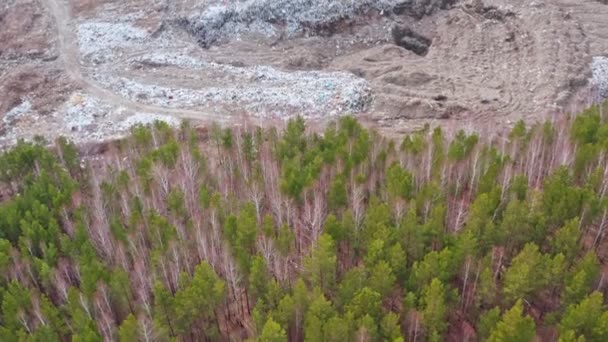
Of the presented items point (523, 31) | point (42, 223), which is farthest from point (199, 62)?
point (523, 31)

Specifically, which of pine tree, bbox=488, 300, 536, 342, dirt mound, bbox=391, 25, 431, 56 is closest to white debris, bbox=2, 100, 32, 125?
dirt mound, bbox=391, 25, 431, 56

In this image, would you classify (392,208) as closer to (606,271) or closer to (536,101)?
(606,271)

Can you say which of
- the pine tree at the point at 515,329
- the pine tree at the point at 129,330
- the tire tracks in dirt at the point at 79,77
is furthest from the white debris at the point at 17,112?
the pine tree at the point at 515,329

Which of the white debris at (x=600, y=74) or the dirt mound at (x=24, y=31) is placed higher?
the dirt mound at (x=24, y=31)

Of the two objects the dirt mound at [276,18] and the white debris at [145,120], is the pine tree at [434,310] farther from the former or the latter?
the dirt mound at [276,18]

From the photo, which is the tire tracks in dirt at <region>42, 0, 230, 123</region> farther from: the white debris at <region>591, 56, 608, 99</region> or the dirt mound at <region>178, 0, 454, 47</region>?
the white debris at <region>591, 56, 608, 99</region>

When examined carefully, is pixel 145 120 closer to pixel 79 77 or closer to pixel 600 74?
pixel 79 77
